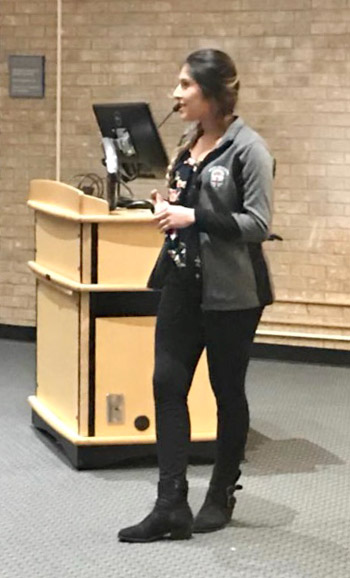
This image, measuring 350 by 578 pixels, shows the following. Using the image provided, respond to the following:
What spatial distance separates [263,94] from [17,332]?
213cm

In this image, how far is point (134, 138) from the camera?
363 centimetres

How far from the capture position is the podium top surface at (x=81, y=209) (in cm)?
350

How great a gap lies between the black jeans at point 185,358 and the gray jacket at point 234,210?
7 centimetres

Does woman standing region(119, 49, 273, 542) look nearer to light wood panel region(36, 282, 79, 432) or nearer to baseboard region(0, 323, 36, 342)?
light wood panel region(36, 282, 79, 432)

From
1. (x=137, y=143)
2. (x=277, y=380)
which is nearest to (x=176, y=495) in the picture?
(x=137, y=143)

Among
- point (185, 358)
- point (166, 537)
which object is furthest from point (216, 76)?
point (166, 537)

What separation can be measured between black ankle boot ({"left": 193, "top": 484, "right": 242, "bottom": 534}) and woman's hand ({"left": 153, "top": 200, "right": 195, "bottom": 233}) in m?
0.86

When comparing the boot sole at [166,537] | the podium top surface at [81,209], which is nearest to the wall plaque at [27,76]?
the podium top surface at [81,209]

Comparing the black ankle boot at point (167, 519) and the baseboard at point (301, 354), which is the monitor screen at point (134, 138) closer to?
the black ankle boot at point (167, 519)

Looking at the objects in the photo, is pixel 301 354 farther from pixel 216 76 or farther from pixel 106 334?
pixel 216 76

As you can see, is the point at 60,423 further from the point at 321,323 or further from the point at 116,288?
the point at 321,323

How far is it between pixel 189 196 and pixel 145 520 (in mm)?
990

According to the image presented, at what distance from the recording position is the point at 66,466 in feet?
12.0

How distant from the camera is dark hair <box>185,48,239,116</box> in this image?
2.82 metres
